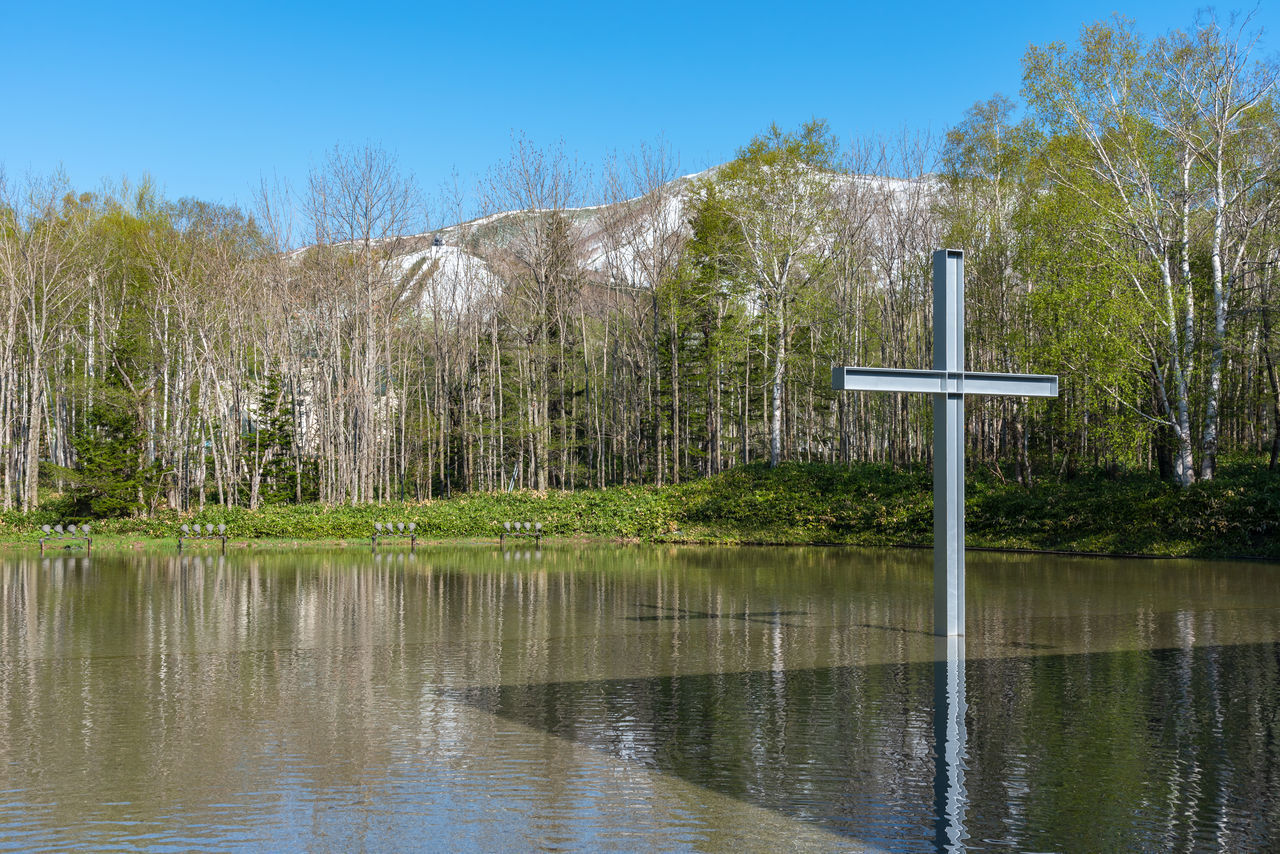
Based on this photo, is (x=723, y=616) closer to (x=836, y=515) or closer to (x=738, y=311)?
(x=836, y=515)

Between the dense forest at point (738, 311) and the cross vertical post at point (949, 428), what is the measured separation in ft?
51.3

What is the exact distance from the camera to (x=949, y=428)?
11.0m

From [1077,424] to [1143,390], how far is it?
72.7 inches

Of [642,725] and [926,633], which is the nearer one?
[642,725]

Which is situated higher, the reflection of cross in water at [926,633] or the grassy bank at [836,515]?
the grassy bank at [836,515]

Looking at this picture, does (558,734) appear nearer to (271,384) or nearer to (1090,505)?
(1090,505)

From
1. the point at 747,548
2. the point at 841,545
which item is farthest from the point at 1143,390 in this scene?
the point at 747,548

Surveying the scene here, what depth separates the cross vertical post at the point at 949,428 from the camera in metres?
10.9

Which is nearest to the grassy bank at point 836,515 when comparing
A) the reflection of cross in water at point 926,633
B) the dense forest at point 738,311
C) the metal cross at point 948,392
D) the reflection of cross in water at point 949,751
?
the dense forest at point 738,311

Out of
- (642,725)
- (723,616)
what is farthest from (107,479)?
(642,725)

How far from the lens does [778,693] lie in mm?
8492

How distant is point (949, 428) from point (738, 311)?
30574 mm

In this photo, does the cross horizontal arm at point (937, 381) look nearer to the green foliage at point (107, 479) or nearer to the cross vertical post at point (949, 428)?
the cross vertical post at point (949, 428)

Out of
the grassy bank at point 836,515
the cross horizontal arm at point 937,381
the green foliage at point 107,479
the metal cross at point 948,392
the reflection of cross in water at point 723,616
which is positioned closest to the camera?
the cross horizontal arm at point 937,381
